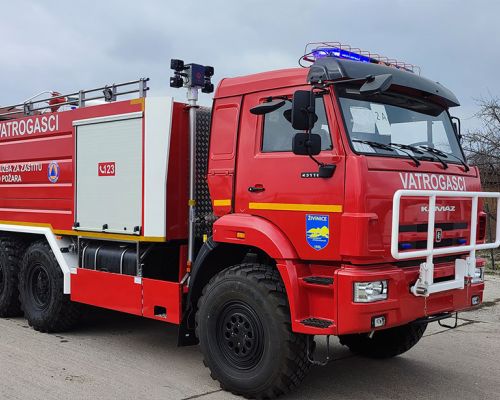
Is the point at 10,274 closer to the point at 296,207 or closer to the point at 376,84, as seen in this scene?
the point at 296,207

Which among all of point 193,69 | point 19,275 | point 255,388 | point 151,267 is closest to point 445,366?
point 255,388

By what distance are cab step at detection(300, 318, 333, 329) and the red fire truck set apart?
0.02 metres

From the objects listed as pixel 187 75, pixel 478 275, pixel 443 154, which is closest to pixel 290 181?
pixel 443 154

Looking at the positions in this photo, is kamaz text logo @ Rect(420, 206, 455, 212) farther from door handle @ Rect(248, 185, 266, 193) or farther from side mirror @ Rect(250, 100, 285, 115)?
side mirror @ Rect(250, 100, 285, 115)

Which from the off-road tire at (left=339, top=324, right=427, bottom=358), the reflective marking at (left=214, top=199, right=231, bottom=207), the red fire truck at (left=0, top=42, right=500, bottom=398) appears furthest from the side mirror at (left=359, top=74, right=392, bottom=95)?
the off-road tire at (left=339, top=324, right=427, bottom=358)

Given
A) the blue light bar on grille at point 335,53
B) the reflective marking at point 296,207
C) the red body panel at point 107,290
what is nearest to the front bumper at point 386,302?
the reflective marking at point 296,207

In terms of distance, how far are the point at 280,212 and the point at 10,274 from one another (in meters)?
4.72

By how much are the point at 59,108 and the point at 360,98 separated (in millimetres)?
4632

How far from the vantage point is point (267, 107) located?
4879 mm

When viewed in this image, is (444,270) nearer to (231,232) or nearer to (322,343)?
(231,232)

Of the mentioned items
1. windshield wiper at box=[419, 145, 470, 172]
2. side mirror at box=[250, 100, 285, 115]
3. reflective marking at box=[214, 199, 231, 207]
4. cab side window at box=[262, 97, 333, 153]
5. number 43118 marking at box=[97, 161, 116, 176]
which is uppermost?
side mirror at box=[250, 100, 285, 115]

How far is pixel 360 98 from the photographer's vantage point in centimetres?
476

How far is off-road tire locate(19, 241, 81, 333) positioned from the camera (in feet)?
23.1

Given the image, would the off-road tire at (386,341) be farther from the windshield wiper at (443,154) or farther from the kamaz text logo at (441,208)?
the windshield wiper at (443,154)
